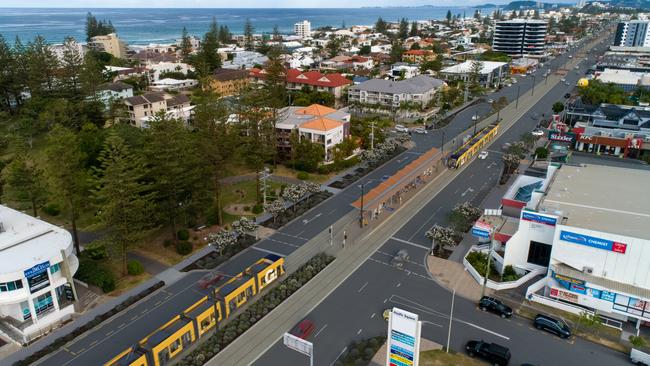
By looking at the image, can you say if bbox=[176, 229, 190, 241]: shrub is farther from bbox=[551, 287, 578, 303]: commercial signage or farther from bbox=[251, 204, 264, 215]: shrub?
bbox=[551, 287, 578, 303]: commercial signage

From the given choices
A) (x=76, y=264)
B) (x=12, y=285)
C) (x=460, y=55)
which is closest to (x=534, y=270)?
(x=76, y=264)

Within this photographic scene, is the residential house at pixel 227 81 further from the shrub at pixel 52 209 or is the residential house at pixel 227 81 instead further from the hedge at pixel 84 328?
the hedge at pixel 84 328

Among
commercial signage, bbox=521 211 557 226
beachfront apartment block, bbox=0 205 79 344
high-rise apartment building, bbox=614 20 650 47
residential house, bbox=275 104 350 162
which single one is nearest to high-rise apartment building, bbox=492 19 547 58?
high-rise apartment building, bbox=614 20 650 47

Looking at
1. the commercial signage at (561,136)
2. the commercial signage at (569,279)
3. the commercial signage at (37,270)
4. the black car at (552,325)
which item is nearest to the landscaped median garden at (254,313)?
the commercial signage at (37,270)

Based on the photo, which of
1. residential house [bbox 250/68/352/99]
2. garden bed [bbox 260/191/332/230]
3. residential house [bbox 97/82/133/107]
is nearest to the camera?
garden bed [bbox 260/191/332/230]

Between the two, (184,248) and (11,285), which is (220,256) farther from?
(11,285)

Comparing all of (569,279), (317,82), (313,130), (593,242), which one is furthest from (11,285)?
(317,82)
